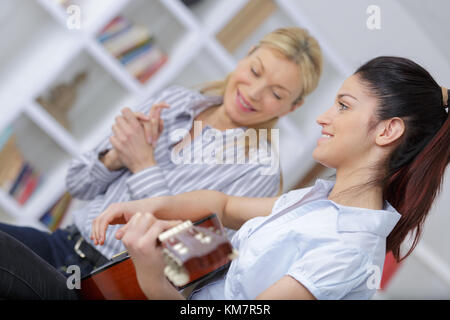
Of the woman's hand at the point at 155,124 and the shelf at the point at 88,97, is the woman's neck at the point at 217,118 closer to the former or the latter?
the woman's hand at the point at 155,124

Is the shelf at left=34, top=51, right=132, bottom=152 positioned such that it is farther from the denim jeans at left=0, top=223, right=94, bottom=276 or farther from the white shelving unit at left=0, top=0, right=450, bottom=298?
the denim jeans at left=0, top=223, right=94, bottom=276

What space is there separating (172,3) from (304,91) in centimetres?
64

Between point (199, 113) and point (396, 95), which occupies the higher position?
point (199, 113)

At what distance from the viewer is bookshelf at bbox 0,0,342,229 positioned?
149cm

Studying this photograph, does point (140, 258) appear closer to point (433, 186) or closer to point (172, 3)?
point (433, 186)

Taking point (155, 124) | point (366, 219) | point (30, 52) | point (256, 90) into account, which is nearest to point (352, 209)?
point (366, 219)

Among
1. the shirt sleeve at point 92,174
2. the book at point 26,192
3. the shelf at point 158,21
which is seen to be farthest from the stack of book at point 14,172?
the shelf at point 158,21

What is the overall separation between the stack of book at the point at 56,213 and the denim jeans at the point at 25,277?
2.17 ft

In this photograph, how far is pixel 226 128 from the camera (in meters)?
1.09

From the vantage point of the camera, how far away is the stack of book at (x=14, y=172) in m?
1.53

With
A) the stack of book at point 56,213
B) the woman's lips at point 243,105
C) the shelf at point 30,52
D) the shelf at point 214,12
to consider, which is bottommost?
the woman's lips at point 243,105

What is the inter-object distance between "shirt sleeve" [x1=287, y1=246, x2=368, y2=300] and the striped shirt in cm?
28

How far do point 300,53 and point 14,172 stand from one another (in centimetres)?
105

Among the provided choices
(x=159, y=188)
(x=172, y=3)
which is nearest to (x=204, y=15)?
(x=172, y=3)
